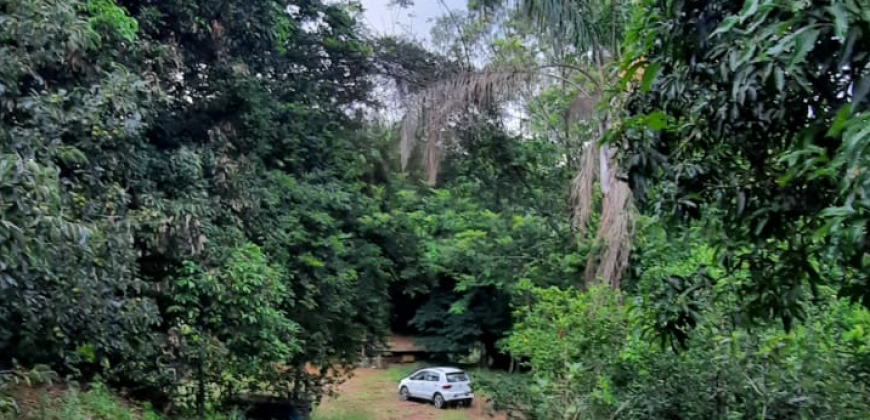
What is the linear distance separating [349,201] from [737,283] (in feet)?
28.2

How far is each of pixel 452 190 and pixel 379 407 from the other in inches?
238

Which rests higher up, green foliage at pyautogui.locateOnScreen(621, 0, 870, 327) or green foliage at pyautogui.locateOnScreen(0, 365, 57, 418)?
green foliage at pyautogui.locateOnScreen(621, 0, 870, 327)

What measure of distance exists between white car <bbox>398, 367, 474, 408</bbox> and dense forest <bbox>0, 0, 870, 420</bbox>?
2.44m

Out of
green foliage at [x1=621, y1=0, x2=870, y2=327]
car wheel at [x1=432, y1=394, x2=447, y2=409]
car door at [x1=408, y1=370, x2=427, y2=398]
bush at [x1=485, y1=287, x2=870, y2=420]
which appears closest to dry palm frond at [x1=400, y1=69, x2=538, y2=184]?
bush at [x1=485, y1=287, x2=870, y2=420]

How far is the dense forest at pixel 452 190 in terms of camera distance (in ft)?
9.52

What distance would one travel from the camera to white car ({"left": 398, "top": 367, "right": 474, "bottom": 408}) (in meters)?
18.1

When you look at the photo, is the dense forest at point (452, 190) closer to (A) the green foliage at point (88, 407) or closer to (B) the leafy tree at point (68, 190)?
(B) the leafy tree at point (68, 190)

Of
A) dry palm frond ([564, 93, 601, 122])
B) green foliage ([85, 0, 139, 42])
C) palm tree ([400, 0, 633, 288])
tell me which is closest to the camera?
green foliage ([85, 0, 139, 42])

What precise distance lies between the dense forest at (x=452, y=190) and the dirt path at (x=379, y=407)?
182cm

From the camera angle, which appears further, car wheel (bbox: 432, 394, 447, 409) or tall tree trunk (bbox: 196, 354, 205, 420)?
car wheel (bbox: 432, 394, 447, 409)

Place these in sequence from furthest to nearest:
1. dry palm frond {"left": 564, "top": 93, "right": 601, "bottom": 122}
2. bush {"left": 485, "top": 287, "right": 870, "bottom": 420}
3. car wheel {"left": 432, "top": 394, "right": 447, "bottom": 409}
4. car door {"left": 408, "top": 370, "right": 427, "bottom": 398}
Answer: car door {"left": 408, "top": 370, "right": 427, "bottom": 398}, car wheel {"left": 432, "top": 394, "right": 447, "bottom": 409}, dry palm frond {"left": 564, "top": 93, "right": 601, "bottom": 122}, bush {"left": 485, "top": 287, "right": 870, "bottom": 420}

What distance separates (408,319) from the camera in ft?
79.8

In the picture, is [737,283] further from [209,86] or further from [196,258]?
[209,86]

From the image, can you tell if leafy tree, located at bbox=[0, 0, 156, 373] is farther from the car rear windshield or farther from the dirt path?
the car rear windshield
